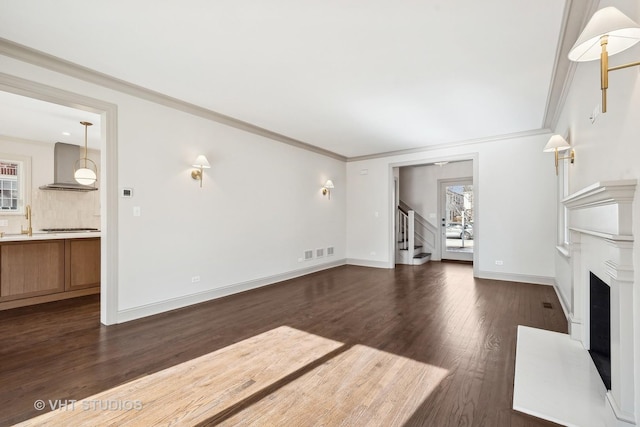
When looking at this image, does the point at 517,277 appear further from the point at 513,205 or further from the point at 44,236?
the point at 44,236

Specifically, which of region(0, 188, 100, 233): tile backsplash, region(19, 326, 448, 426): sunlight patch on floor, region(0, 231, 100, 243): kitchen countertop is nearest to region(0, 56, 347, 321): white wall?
region(19, 326, 448, 426): sunlight patch on floor

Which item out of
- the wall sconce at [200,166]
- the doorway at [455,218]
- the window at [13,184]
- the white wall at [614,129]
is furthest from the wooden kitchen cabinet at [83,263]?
the doorway at [455,218]

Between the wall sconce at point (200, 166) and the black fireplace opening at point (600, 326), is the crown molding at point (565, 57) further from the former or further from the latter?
the wall sconce at point (200, 166)

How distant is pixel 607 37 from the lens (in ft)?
4.41

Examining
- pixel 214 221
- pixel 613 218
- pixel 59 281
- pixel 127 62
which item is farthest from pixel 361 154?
pixel 59 281

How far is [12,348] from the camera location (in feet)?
9.30

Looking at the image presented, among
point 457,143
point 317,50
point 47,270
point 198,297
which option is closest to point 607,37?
point 317,50

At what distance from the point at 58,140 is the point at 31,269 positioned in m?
3.03

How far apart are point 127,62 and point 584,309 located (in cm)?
512

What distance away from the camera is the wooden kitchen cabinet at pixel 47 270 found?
13.4 feet

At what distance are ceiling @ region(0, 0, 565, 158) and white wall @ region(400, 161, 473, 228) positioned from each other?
3.71 metres

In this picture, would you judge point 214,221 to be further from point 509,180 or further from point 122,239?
point 509,180

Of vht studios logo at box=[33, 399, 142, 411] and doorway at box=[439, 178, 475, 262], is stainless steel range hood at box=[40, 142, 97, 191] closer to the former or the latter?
vht studios logo at box=[33, 399, 142, 411]

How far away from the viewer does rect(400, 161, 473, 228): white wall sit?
27.2 ft
